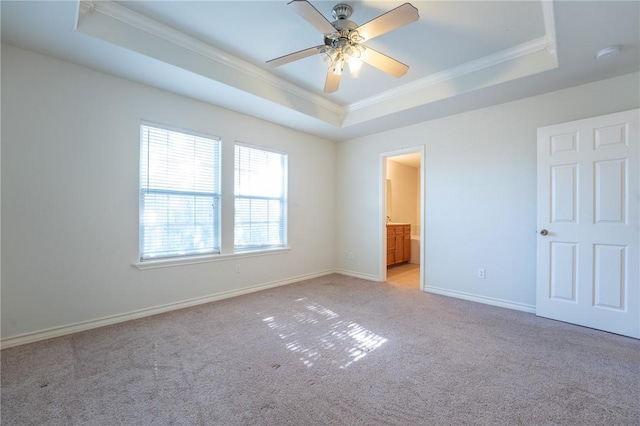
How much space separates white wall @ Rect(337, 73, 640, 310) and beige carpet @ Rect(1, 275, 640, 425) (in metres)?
0.67

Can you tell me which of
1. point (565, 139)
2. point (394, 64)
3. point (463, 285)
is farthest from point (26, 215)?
point (565, 139)

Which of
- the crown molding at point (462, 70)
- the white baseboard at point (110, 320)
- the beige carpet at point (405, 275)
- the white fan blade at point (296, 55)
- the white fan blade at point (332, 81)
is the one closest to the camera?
the white fan blade at point (296, 55)

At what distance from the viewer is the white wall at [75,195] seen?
2.40 m

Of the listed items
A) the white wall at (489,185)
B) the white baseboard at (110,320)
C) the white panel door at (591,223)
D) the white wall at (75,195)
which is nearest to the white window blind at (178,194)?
the white wall at (75,195)

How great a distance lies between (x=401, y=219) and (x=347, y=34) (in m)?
5.48

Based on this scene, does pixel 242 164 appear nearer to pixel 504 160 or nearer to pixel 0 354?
pixel 0 354

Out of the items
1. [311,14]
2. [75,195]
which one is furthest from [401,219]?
[75,195]

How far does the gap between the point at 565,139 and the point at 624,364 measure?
83.7 inches

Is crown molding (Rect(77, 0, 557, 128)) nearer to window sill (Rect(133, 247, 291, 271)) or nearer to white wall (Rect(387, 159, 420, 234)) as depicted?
window sill (Rect(133, 247, 291, 271))

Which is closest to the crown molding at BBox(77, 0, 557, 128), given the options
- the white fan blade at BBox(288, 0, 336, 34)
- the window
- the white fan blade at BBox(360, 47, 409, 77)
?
the window

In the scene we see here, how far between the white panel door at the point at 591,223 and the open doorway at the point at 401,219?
1517 millimetres

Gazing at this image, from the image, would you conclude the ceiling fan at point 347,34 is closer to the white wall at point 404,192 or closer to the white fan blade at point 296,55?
the white fan blade at point 296,55

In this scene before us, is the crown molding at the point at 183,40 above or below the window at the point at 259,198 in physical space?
above

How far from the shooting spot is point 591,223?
280 centimetres
